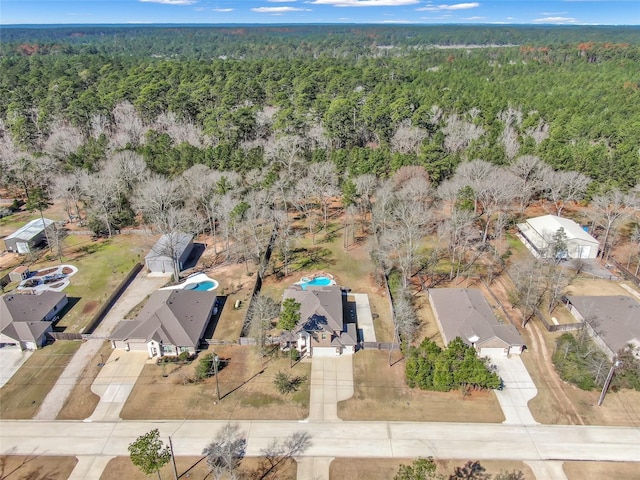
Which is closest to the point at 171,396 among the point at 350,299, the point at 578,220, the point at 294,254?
the point at 350,299

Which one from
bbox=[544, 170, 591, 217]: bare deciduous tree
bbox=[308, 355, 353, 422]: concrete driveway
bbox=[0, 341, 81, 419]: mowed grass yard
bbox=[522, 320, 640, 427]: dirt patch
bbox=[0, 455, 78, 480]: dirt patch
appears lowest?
bbox=[522, 320, 640, 427]: dirt patch

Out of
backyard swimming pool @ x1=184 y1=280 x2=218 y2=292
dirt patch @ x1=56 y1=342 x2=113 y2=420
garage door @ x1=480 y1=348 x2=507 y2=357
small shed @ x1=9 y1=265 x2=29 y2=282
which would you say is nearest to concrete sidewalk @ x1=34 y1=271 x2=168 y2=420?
dirt patch @ x1=56 y1=342 x2=113 y2=420

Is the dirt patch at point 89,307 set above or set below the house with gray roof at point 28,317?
below

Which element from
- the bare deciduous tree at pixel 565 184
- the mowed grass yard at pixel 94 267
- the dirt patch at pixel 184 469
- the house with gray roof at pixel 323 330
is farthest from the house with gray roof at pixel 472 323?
the mowed grass yard at pixel 94 267

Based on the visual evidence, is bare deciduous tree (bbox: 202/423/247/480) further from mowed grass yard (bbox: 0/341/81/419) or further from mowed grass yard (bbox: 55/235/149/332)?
mowed grass yard (bbox: 55/235/149/332)

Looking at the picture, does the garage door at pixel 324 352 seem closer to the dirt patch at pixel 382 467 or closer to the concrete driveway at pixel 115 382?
the dirt patch at pixel 382 467

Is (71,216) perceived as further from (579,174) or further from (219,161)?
(579,174)

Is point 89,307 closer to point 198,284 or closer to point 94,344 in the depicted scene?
point 94,344

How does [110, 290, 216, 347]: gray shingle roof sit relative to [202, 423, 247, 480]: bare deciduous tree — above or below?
above
